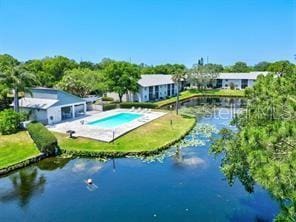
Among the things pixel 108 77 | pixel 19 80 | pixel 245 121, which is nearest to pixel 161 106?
pixel 108 77

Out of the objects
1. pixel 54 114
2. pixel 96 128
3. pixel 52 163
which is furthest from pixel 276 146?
pixel 54 114

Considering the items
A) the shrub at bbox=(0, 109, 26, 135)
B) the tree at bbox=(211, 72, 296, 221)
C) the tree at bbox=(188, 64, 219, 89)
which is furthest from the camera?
the tree at bbox=(188, 64, 219, 89)

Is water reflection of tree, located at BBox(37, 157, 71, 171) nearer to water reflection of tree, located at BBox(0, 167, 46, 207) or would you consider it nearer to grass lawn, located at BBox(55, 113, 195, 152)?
water reflection of tree, located at BBox(0, 167, 46, 207)

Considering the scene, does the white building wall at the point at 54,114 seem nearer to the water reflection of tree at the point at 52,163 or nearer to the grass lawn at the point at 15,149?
the grass lawn at the point at 15,149

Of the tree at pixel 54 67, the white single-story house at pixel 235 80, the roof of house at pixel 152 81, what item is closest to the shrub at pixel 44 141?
the roof of house at pixel 152 81

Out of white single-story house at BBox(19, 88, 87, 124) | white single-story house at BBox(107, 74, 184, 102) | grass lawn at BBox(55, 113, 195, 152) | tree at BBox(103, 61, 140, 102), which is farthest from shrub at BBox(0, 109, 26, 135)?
white single-story house at BBox(107, 74, 184, 102)

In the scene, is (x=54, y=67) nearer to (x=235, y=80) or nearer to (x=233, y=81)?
(x=233, y=81)
